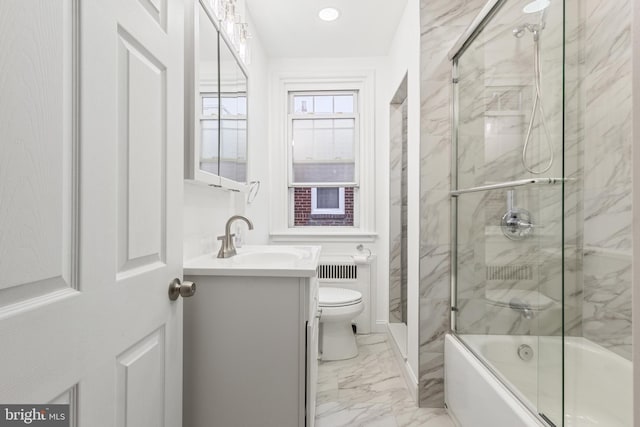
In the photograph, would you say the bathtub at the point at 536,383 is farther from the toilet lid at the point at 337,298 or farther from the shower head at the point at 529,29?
the shower head at the point at 529,29


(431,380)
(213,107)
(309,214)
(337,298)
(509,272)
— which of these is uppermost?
(213,107)

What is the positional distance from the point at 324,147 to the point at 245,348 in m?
2.30

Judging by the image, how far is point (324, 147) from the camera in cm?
322

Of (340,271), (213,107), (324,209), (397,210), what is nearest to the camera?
(213,107)

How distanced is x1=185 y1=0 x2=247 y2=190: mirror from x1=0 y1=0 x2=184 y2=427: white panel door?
16.2 inches

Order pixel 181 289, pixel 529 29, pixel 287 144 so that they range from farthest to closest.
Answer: pixel 287 144
pixel 529 29
pixel 181 289

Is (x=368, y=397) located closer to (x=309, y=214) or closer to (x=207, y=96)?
(x=309, y=214)

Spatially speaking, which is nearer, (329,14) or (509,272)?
(509,272)

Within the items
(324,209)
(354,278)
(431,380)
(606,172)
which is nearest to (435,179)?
(606,172)

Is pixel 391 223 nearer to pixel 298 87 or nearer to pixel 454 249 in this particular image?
pixel 454 249

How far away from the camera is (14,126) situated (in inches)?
18.3

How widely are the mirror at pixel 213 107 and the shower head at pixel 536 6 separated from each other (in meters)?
1.27

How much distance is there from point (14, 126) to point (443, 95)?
1.90 metres

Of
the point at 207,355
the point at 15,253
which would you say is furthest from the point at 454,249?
the point at 15,253
